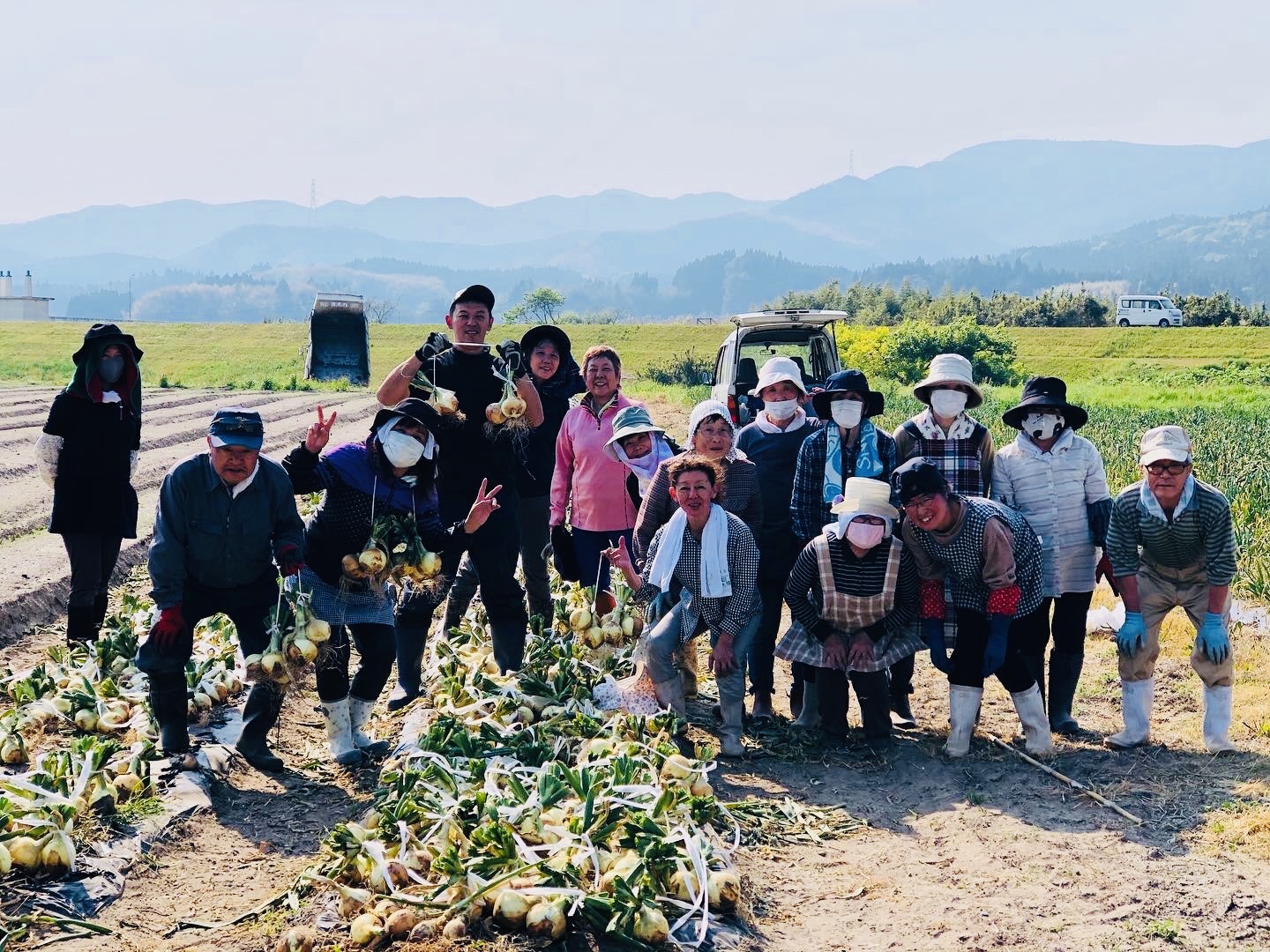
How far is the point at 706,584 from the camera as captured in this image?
6.18m

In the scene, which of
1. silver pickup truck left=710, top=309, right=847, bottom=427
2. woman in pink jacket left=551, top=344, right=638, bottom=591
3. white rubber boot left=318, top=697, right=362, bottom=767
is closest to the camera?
white rubber boot left=318, top=697, right=362, bottom=767

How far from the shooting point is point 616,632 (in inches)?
266

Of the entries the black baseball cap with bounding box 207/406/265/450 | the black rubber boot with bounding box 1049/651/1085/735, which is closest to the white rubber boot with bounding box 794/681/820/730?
the black rubber boot with bounding box 1049/651/1085/735

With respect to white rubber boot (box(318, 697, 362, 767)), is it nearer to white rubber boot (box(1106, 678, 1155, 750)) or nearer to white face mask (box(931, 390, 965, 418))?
white face mask (box(931, 390, 965, 418))

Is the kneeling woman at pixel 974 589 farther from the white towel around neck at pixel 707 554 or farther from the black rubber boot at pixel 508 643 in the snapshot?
the black rubber boot at pixel 508 643

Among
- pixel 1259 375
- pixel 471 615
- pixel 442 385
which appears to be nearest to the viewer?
pixel 442 385

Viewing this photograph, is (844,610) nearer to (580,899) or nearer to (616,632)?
(616,632)

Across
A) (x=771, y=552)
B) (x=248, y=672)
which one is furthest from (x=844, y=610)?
(x=248, y=672)

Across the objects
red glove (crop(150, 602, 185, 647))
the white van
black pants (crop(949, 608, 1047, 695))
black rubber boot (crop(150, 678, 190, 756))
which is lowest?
black rubber boot (crop(150, 678, 190, 756))

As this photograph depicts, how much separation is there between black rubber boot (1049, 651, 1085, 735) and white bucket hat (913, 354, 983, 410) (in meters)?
1.49

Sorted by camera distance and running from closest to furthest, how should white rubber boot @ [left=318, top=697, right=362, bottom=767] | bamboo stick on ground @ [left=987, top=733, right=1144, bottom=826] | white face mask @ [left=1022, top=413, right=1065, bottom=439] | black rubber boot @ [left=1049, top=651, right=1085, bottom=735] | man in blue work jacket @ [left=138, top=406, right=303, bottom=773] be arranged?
bamboo stick on ground @ [left=987, top=733, right=1144, bottom=826] → man in blue work jacket @ [left=138, top=406, right=303, bottom=773] → white rubber boot @ [left=318, top=697, right=362, bottom=767] → white face mask @ [left=1022, top=413, right=1065, bottom=439] → black rubber boot @ [left=1049, top=651, right=1085, bottom=735]

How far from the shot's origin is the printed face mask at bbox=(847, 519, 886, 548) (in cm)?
597

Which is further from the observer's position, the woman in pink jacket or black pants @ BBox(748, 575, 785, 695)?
the woman in pink jacket

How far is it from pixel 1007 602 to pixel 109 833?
420 centimetres
